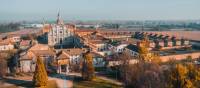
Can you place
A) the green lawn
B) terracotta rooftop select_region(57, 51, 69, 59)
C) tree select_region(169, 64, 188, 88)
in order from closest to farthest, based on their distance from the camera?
tree select_region(169, 64, 188, 88), the green lawn, terracotta rooftop select_region(57, 51, 69, 59)

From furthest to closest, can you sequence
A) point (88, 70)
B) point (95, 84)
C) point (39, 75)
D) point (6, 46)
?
point (6, 46) < point (88, 70) < point (95, 84) < point (39, 75)

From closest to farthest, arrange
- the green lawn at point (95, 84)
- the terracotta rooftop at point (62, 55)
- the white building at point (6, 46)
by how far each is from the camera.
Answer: the green lawn at point (95, 84) → the terracotta rooftop at point (62, 55) → the white building at point (6, 46)

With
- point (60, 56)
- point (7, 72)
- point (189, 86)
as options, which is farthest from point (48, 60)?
point (189, 86)

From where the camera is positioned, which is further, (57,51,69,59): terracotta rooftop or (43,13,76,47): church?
(43,13,76,47): church

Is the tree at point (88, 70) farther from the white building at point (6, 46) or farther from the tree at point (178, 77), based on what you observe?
the white building at point (6, 46)

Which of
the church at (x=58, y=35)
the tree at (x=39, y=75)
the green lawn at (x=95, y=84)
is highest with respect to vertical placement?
the church at (x=58, y=35)

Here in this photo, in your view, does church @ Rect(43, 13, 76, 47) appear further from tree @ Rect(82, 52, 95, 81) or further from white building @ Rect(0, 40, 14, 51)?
tree @ Rect(82, 52, 95, 81)

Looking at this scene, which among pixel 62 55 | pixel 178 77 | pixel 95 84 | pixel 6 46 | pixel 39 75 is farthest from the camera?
pixel 6 46

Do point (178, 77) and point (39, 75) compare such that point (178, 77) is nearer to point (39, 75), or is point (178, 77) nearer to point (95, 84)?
point (95, 84)

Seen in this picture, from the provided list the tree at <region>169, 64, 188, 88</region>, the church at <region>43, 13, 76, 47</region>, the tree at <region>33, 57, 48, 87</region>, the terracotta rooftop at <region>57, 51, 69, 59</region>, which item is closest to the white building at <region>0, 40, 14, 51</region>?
the church at <region>43, 13, 76, 47</region>

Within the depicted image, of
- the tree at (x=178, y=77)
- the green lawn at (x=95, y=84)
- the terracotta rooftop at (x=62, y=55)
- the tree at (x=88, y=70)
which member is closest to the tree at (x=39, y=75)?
the green lawn at (x=95, y=84)

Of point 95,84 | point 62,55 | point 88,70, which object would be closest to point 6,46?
point 62,55

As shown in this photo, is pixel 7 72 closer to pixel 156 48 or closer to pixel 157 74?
pixel 157 74
